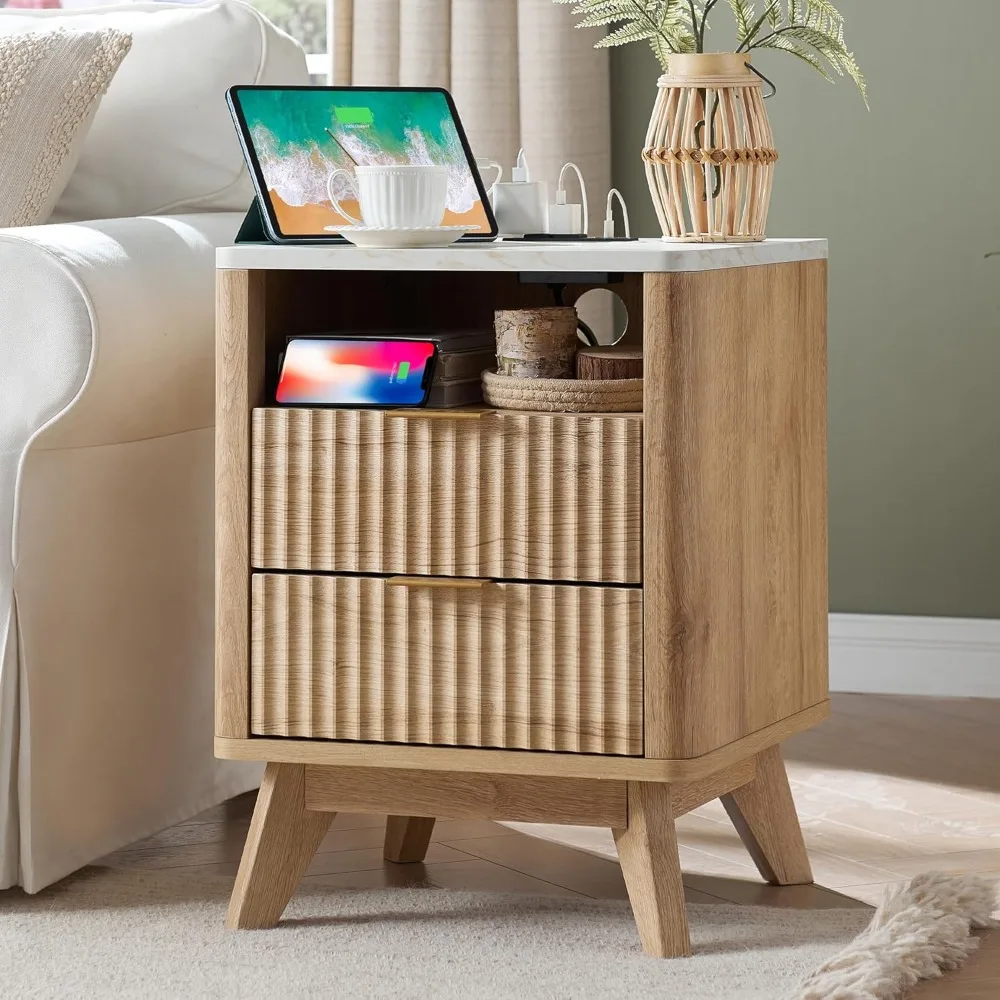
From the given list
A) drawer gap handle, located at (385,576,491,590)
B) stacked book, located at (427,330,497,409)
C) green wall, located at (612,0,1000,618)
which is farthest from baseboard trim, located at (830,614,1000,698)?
drawer gap handle, located at (385,576,491,590)

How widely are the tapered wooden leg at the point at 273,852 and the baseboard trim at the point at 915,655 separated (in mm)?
1202

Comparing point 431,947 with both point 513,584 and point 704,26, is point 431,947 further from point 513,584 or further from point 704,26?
point 704,26

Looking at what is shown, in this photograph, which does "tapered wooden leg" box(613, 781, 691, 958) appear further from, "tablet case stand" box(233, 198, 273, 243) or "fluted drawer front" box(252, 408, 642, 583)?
"tablet case stand" box(233, 198, 273, 243)

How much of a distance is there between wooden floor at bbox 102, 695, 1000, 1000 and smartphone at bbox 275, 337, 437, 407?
48 cm

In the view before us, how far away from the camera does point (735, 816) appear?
164cm

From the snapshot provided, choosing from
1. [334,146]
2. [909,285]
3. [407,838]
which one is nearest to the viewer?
[334,146]

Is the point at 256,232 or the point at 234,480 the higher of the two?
the point at 256,232

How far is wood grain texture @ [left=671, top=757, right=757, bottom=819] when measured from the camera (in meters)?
1.48

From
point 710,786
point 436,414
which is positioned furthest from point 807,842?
point 436,414

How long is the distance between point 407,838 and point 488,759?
0.33 m

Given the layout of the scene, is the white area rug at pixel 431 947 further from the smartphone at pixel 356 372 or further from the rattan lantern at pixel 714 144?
the rattan lantern at pixel 714 144

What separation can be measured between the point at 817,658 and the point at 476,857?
0.39 m

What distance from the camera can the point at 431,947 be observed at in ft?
4.83

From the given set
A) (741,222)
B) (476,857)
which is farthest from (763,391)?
(476,857)
